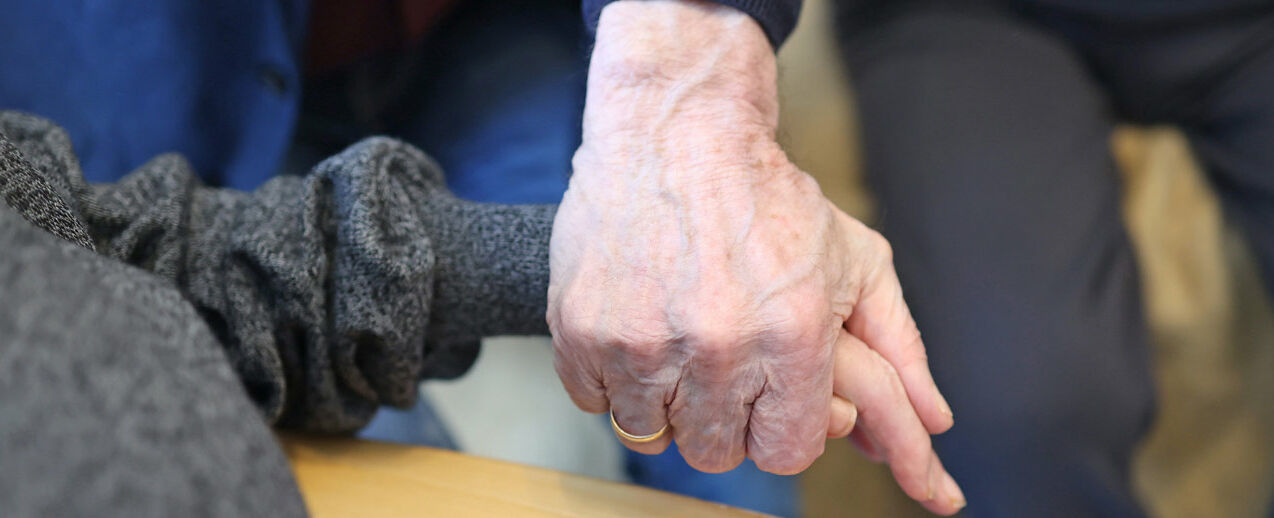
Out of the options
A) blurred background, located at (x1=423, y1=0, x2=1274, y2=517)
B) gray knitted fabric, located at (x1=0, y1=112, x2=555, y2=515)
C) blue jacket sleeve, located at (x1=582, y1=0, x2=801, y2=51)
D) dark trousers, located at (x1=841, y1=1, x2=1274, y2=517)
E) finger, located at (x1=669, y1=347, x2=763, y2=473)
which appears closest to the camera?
gray knitted fabric, located at (x1=0, y1=112, x2=555, y2=515)

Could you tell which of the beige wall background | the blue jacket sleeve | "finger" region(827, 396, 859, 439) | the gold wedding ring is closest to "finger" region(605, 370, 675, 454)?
the gold wedding ring

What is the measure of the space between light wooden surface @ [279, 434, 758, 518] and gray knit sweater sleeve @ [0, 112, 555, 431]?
41 mm

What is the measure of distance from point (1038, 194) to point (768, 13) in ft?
1.20

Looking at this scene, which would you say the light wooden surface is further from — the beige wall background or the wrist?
the beige wall background

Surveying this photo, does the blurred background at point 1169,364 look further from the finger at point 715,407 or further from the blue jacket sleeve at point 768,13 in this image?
the finger at point 715,407

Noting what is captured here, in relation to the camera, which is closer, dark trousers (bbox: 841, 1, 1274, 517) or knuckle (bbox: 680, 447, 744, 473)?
knuckle (bbox: 680, 447, 744, 473)

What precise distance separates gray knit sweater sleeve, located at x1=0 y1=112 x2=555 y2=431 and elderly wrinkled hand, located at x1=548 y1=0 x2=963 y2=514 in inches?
2.6

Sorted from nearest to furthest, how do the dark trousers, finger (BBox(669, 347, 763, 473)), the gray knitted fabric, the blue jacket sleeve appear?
the gray knitted fabric < finger (BBox(669, 347, 763, 473)) < the blue jacket sleeve < the dark trousers

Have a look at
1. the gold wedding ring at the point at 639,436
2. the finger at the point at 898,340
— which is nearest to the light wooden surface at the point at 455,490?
the gold wedding ring at the point at 639,436

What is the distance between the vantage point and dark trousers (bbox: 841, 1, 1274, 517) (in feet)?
2.31

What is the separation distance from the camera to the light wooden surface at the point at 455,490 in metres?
0.46

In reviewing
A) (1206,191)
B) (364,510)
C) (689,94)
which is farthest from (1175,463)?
(364,510)

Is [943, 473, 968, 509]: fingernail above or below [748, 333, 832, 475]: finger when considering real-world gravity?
below

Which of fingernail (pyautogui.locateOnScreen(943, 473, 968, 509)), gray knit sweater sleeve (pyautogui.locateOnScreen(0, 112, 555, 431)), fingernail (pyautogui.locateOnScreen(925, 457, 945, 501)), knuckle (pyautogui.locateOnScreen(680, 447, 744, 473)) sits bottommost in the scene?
fingernail (pyautogui.locateOnScreen(943, 473, 968, 509))
